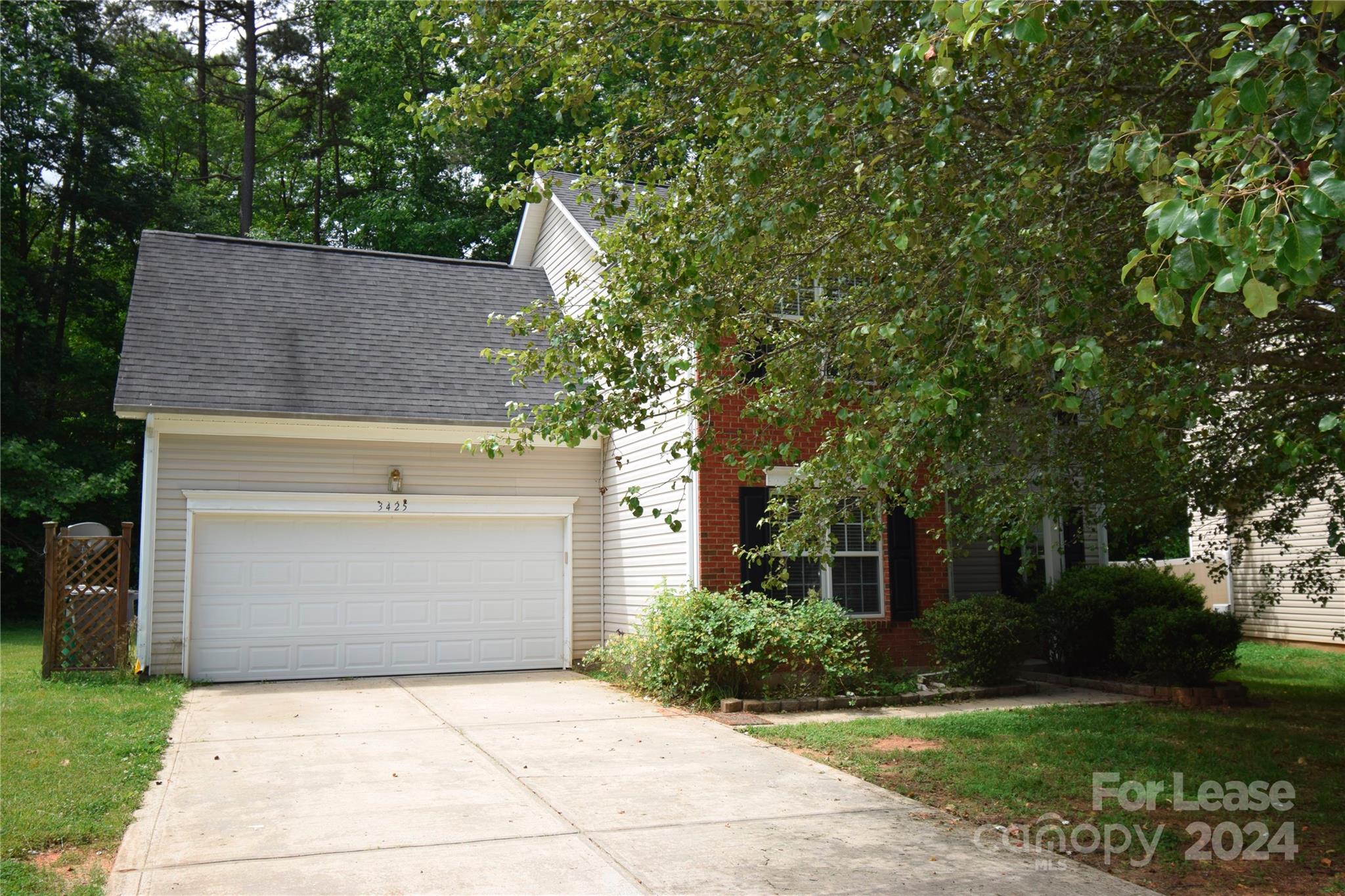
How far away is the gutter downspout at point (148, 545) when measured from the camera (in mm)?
12227

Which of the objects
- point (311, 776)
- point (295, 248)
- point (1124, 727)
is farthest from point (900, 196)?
point (295, 248)

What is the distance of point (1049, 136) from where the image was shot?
5.42 meters

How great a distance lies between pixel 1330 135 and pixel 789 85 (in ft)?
9.90

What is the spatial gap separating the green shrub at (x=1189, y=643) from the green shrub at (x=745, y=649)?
10.1ft

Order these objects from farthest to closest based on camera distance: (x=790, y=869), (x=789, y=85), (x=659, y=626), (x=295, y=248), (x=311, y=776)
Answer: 1. (x=295, y=248)
2. (x=659, y=626)
3. (x=311, y=776)
4. (x=789, y=85)
5. (x=790, y=869)

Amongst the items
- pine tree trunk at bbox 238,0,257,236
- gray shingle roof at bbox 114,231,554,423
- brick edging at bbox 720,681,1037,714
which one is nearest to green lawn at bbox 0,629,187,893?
gray shingle roof at bbox 114,231,554,423

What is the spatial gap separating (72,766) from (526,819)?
352 cm

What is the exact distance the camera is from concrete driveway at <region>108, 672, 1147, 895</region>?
514 cm

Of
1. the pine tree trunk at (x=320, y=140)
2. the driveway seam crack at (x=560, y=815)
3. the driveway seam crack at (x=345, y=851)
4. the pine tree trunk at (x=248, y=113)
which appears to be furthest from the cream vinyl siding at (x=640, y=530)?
the pine tree trunk at (x=320, y=140)

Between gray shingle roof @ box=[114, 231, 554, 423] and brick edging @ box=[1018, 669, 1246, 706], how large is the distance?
792 centimetres

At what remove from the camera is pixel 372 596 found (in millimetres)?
13430

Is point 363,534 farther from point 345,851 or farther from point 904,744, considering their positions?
point 345,851

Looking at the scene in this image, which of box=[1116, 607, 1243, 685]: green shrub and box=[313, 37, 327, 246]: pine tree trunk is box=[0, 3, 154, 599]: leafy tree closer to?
box=[313, 37, 327, 246]: pine tree trunk

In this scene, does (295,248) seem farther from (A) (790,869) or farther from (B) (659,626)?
(A) (790,869)
